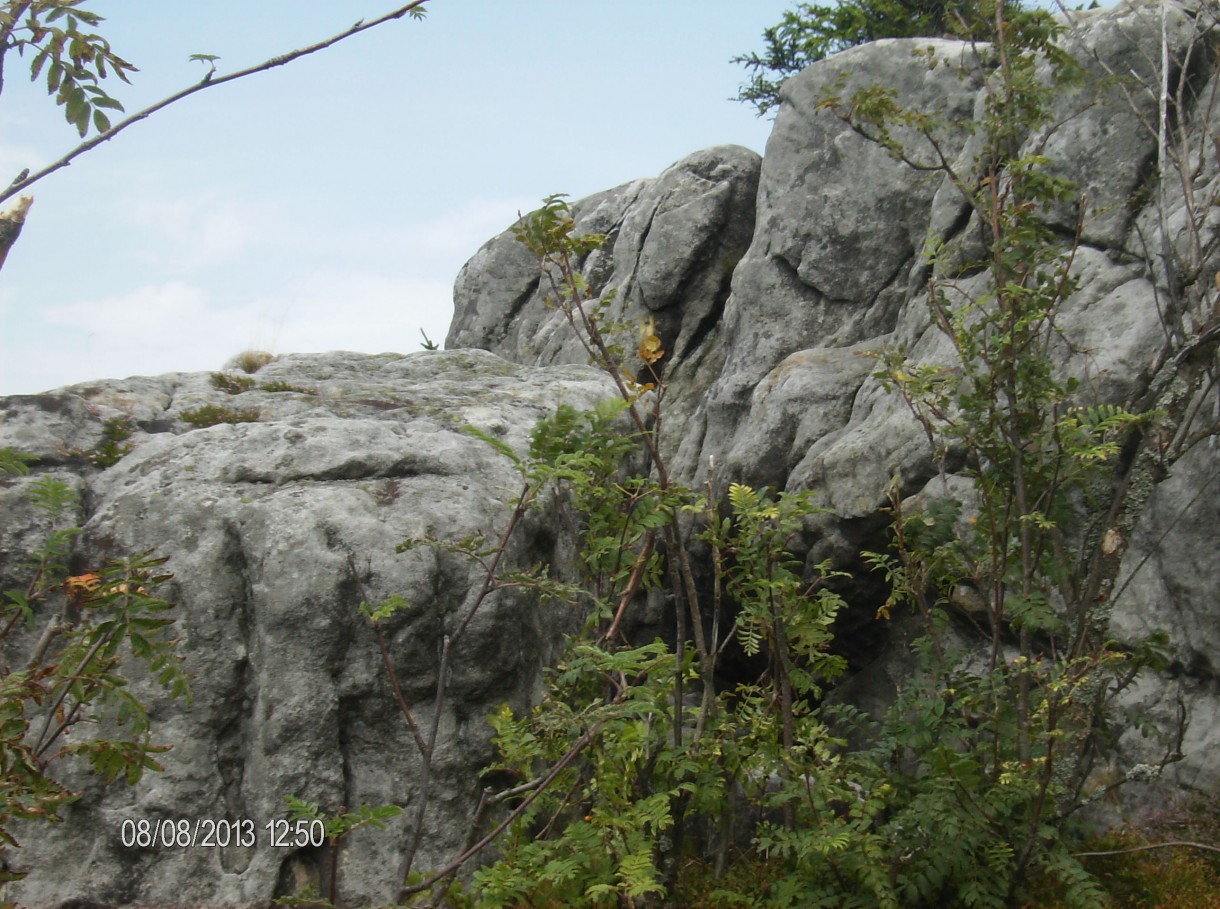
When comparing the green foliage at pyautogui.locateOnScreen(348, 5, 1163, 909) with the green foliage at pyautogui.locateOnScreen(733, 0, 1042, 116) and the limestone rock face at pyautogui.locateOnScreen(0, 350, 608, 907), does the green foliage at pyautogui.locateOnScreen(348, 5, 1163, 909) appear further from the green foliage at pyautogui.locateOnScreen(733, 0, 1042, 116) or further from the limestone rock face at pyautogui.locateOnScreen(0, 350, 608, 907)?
the green foliage at pyautogui.locateOnScreen(733, 0, 1042, 116)

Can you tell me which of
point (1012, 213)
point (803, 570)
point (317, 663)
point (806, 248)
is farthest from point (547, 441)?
point (806, 248)

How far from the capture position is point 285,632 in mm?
6453

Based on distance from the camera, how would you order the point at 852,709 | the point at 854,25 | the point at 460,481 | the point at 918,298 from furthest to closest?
1. the point at 854,25
2. the point at 918,298
3. the point at 460,481
4. the point at 852,709

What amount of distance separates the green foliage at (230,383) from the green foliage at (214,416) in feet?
1.74

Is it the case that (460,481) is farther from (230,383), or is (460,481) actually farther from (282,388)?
(230,383)

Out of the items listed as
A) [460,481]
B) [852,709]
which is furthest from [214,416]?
[852,709]

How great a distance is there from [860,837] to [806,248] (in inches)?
338

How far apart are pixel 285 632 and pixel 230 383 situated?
10.5 ft

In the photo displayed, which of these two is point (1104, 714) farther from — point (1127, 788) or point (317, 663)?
point (317, 663)

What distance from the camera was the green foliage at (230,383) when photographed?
8.77 meters

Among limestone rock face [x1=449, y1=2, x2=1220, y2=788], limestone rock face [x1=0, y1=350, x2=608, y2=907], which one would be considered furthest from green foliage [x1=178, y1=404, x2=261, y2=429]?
limestone rock face [x1=449, y1=2, x2=1220, y2=788]

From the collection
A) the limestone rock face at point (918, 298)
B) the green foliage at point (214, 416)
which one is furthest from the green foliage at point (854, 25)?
the green foliage at point (214, 416)

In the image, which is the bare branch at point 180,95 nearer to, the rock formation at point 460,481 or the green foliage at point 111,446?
the rock formation at point 460,481

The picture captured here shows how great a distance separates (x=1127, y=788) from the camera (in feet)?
25.6
